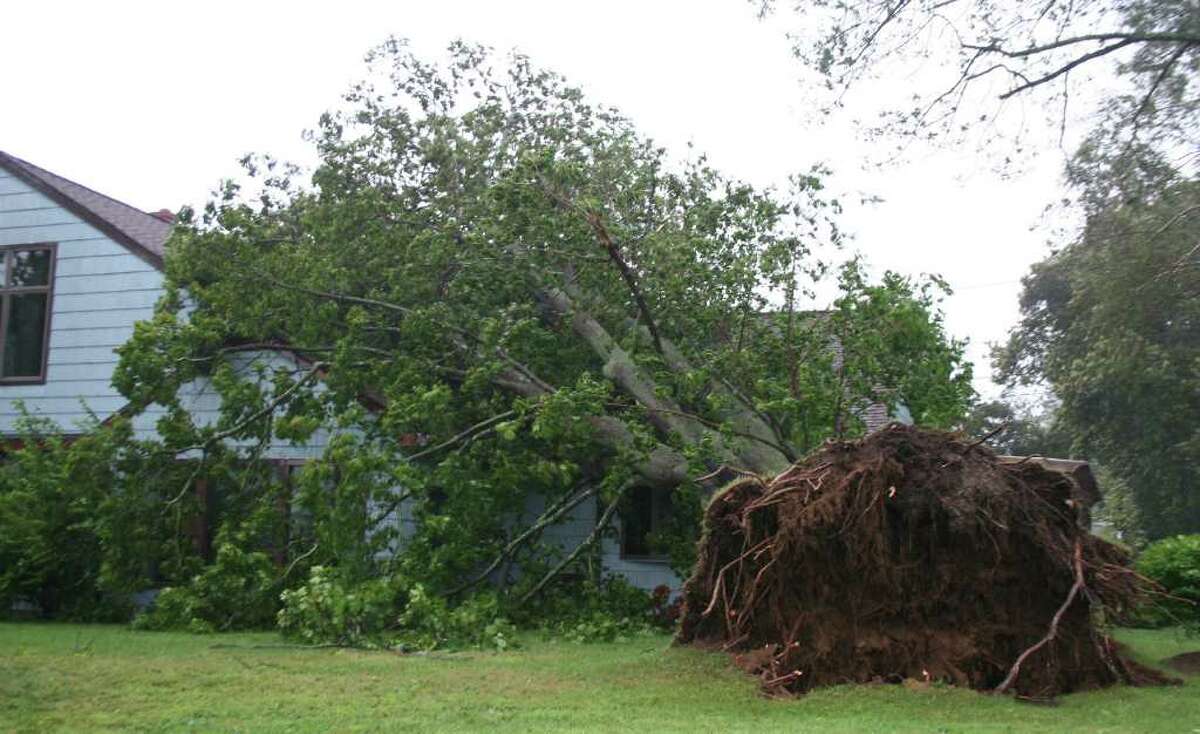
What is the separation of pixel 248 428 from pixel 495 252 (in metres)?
3.58

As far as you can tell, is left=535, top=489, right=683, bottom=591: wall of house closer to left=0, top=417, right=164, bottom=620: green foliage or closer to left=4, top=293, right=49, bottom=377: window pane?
left=0, top=417, right=164, bottom=620: green foliage

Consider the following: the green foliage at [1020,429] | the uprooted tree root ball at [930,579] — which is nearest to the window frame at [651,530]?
the uprooted tree root ball at [930,579]

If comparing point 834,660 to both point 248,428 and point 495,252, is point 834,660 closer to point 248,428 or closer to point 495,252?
point 495,252

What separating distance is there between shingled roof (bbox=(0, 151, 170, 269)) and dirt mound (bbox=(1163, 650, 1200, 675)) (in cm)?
1256

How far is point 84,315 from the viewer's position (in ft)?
52.8

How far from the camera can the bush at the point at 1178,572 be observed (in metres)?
12.0

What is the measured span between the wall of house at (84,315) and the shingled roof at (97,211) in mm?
123

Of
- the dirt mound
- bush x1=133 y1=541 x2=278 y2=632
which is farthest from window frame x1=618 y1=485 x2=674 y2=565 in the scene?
the dirt mound

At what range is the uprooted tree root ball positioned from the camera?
8805 mm

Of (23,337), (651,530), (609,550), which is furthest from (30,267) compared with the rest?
(651,530)

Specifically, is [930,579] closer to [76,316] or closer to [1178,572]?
[1178,572]

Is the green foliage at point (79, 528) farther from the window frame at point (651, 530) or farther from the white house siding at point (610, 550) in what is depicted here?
the window frame at point (651, 530)

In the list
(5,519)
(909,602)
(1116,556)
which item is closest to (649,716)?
(909,602)

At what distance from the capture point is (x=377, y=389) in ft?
47.3
